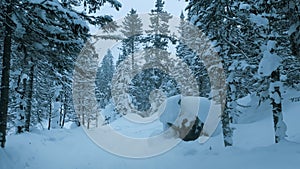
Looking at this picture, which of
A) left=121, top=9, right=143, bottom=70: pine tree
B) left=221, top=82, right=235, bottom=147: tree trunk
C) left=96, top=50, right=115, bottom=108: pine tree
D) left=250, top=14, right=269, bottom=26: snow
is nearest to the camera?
left=250, top=14, right=269, bottom=26: snow

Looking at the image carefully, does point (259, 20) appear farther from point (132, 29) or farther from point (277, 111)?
point (132, 29)

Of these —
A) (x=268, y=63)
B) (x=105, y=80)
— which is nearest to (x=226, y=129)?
(x=268, y=63)

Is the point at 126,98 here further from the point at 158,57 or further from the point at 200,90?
the point at 200,90

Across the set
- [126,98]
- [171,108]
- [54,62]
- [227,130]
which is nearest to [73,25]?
[54,62]

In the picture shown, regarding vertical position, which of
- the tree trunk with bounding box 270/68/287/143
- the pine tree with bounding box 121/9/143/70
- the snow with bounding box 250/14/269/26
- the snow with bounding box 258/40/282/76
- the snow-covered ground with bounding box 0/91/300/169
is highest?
the pine tree with bounding box 121/9/143/70

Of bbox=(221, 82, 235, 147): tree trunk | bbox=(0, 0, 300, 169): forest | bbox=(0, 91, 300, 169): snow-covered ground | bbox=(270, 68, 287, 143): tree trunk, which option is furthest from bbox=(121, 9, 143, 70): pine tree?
bbox=(270, 68, 287, 143): tree trunk

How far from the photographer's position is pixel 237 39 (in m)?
12.7

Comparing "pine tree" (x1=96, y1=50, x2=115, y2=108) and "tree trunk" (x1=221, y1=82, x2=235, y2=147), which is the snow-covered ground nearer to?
"tree trunk" (x1=221, y1=82, x2=235, y2=147)

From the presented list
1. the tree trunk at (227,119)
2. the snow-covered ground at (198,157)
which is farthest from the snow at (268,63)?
the tree trunk at (227,119)

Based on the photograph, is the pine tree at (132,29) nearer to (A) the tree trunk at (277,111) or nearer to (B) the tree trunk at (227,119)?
(B) the tree trunk at (227,119)

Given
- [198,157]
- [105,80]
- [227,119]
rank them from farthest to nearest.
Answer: [105,80] < [227,119] < [198,157]

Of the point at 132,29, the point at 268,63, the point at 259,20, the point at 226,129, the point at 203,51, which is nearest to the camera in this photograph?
the point at 259,20

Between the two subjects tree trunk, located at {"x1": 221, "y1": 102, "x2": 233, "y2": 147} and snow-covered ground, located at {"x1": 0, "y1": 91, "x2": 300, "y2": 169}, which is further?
tree trunk, located at {"x1": 221, "y1": 102, "x2": 233, "y2": 147}

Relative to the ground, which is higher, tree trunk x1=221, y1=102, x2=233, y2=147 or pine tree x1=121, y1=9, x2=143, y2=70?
pine tree x1=121, y1=9, x2=143, y2=70
